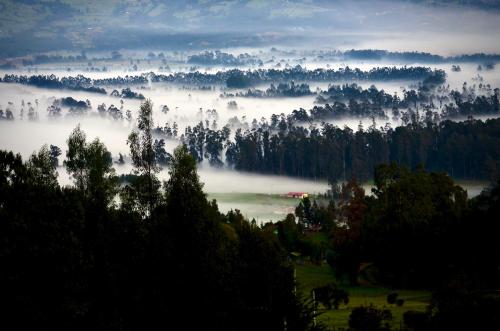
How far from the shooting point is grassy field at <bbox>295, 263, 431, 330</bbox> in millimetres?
24922

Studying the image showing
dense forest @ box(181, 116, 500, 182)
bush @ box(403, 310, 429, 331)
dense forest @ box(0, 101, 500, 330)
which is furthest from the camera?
dense forest @ box(181, 116, 500, 182)

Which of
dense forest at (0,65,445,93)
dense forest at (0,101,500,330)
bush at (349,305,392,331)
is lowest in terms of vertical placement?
bush at (349,305,392,331)

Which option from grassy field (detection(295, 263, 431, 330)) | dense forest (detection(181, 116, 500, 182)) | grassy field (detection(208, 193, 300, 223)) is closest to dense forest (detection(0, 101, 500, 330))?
grassy field (detection(295, 263, 431, 330))

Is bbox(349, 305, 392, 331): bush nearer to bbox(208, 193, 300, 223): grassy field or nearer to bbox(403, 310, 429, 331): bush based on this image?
bbox(403, 310, 429, 331): bush

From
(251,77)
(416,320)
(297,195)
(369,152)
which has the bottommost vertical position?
(297,195)

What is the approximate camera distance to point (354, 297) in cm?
3172

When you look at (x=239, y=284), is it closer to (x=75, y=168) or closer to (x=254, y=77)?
(x=75, y=168)

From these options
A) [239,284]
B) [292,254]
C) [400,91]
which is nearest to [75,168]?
[239,284]

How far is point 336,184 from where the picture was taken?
7256cm

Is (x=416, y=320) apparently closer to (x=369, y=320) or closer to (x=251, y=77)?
(x=369, y=320)

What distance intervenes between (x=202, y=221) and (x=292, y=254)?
2068 cm

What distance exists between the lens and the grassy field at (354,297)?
24.9 meters

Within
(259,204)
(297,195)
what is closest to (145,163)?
(259,204)

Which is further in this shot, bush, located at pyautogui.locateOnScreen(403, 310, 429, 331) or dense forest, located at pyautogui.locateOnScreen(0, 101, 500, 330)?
bush, located at pyautogui.locateOnScreen(403, 310, 429, 331)
